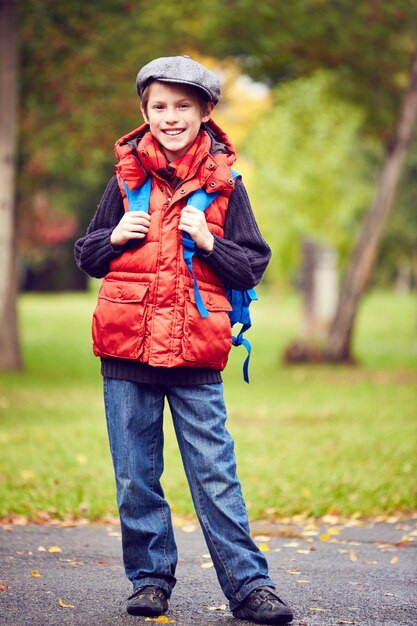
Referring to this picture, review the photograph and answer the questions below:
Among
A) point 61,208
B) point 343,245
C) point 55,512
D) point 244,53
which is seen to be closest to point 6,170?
point 55,512

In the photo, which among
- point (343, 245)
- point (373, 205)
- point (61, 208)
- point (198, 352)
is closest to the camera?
point (198, 352)

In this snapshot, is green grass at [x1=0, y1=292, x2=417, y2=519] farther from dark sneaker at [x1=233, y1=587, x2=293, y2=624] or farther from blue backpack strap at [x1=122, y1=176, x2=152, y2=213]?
blue backpack strap at [x1=122, y1=176, x2=152, y2=213]

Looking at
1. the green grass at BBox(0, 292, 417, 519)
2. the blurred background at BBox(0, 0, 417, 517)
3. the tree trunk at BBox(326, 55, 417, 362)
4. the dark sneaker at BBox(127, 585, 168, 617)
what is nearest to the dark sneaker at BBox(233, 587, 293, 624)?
the dark sneaker at BBox(127, 585, 168, 617)

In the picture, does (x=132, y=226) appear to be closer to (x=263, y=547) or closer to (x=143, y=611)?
(x=143, y=611)

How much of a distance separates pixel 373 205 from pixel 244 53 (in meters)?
3.53

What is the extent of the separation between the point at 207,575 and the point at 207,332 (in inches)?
59.9

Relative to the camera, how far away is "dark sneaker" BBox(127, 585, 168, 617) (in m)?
4.26

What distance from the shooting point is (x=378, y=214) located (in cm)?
1936

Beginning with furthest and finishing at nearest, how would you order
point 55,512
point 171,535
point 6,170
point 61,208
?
point 61,208 → point 6,170 → point 55,512 → point 171,535

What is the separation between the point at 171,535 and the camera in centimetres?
440

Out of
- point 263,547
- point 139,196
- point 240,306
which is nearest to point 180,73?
point 139,196

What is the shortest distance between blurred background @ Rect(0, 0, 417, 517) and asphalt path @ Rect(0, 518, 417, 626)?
2.65 m

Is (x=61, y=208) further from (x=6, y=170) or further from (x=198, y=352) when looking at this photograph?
(x=198, y=352)

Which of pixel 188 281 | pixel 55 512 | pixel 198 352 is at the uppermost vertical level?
pixel 188 281
